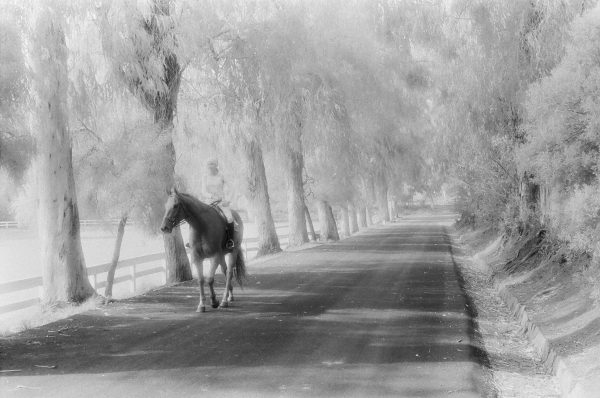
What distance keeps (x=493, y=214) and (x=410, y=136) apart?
473 inches

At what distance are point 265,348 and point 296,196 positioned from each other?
24.2 metres

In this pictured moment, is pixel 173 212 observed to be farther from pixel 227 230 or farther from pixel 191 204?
pixel 227 230

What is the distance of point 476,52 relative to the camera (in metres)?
18.0

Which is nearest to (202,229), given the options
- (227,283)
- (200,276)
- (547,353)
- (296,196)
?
(200,276)

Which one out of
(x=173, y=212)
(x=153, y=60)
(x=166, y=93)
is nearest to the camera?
(x=173, y=212)

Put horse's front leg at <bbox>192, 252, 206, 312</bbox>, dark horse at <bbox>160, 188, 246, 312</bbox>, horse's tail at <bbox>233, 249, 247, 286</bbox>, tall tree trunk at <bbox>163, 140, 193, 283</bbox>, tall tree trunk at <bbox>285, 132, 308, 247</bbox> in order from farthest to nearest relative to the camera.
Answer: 1. tall tree trunk at <bbox>285, 132, 308, 247</bbox>
2. tall tree trunk at <bbox>163, 140, 193, 283</bbox>
3. horse's tail at <bbox>233, 249, 247, 286</bbox>
4. horse's front leg at <bbox>192, 252, 206, 312</bbox>
5. dark horse at <bbox>160, 188, 246, 312</bbox>

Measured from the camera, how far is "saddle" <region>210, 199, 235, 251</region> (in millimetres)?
12875

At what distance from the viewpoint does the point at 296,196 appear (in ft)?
108

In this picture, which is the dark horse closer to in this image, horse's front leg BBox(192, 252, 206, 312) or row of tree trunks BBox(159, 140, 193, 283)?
horse's front leg BBox(192, 252, 206, 312)

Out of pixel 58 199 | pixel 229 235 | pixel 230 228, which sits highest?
pixel 58 199

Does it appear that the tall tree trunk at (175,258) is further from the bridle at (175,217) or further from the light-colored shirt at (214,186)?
the bridle at (175,217)

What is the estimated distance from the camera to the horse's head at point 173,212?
38.8 feet

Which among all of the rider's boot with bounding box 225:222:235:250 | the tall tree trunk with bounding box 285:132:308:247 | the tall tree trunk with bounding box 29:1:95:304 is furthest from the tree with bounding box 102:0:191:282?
the tall tree trunk with bounding box 285:132:308:247

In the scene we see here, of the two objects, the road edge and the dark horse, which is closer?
the road edge
